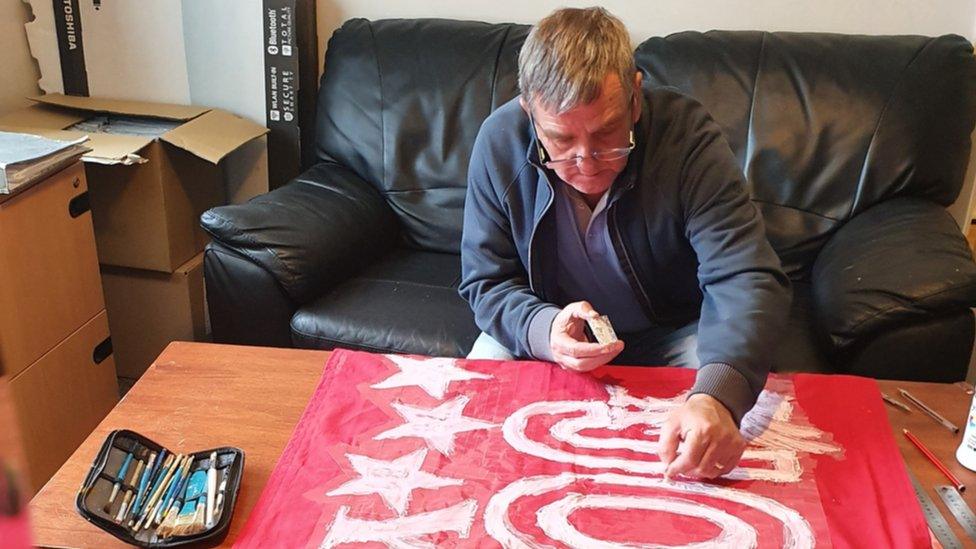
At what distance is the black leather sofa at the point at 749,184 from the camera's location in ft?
5.68

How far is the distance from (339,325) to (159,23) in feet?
4.09

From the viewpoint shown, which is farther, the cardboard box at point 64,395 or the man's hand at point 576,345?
the cardboard box at point 64,395

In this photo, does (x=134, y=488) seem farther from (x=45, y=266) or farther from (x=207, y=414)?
(x=45, y=266)

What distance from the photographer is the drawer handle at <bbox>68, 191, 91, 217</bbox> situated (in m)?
1.94

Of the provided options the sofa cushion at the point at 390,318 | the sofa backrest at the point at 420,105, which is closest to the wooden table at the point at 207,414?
the sofa cushion at the point at 390,318

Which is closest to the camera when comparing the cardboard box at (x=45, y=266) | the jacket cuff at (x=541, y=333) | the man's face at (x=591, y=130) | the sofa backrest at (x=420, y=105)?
the man's face at (x=591, y=130)

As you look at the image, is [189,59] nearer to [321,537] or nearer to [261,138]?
[261,138]

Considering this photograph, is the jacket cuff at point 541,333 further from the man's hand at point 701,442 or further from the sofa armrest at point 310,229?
the sofa armrest at point 310,229

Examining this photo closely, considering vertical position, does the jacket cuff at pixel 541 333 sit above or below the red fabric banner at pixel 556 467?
above

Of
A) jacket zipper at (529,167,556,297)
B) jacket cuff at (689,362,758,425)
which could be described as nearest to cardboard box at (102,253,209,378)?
jacket zipper at (529,167,556,297)

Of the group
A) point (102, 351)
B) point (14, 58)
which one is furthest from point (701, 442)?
point (14, 58)

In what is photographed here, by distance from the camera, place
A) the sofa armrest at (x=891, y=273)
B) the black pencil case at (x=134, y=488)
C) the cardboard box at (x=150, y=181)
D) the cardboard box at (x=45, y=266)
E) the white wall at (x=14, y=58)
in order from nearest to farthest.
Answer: the black pencil case at (x=134, y=488), the sofa armrest at (x=891, y=273), the cardboard box at (x=45, y=266), the cardboard box at (x=150, y=181), the white wall at (x=14, y=58)

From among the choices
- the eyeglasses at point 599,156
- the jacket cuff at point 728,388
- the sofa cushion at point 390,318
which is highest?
the eyeglasses at point 599,156

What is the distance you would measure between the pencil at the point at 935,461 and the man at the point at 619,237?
220 millimetres
